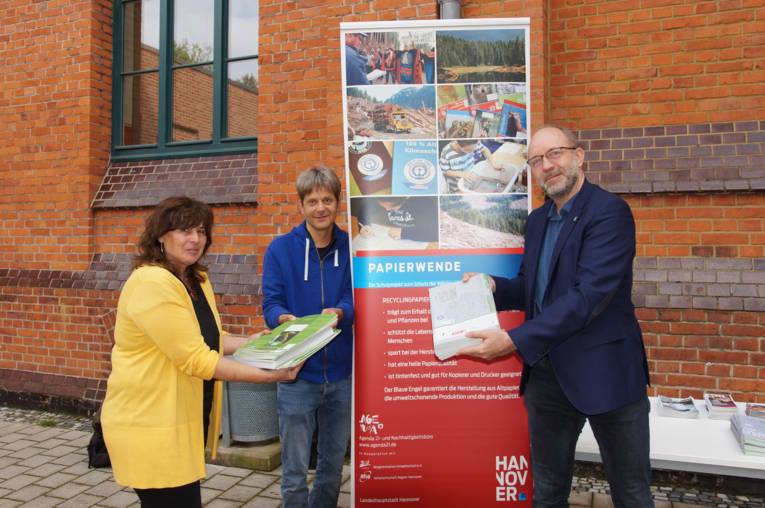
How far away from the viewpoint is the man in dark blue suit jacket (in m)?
2.34

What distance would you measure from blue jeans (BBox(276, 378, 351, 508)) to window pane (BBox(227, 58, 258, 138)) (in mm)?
3653

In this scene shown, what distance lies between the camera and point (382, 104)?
9.90 feet

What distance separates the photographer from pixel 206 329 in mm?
2373

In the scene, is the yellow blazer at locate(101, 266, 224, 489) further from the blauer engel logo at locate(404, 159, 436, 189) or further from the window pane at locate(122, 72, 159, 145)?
the window pane at locate(122, 72, 159, 145)

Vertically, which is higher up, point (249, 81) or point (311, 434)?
point (249, 81)

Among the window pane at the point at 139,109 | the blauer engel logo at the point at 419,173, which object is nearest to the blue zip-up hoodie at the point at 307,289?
the blauer engel logo at the point at 419,173

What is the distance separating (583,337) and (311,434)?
1392 millimetres

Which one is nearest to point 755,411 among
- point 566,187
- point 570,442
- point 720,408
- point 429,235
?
point 720,408

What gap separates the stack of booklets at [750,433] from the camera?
279 cm

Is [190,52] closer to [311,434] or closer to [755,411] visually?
[311,434]

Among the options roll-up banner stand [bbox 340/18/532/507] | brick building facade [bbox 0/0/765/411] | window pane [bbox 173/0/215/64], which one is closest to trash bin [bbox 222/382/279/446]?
brick building facade [bbox 0/0/765/411]

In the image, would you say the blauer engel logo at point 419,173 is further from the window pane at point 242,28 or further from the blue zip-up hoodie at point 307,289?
the window pane at point 242,28

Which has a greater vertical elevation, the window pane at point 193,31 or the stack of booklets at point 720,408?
the window pane at point 193,31

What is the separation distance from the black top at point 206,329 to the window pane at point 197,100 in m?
4.04
